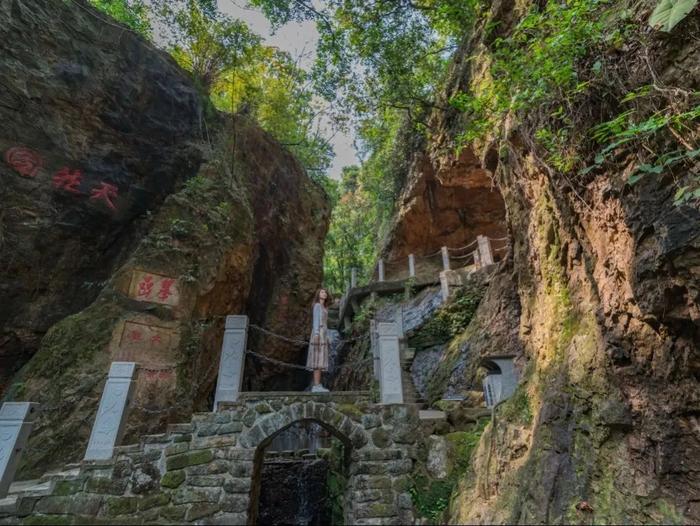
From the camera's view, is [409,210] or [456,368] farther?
[409,210]

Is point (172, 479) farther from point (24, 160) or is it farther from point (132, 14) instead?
point (132, 14)

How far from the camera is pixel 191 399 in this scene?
21.8 feet

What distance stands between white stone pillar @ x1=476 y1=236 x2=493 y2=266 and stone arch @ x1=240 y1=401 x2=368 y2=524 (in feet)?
25.8

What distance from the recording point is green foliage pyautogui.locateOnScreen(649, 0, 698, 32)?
298 centimetres

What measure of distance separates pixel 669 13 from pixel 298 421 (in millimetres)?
5639

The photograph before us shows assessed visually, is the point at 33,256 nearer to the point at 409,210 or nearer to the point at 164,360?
the point at 164,360

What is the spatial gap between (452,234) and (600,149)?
11.0 m

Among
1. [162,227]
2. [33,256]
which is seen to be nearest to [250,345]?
[162,227]

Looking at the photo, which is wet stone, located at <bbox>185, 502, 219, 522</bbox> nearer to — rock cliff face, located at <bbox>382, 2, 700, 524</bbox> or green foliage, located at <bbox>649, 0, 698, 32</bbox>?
rock cliff face, located at <bbox>382, 2, 700, 524</bbox>

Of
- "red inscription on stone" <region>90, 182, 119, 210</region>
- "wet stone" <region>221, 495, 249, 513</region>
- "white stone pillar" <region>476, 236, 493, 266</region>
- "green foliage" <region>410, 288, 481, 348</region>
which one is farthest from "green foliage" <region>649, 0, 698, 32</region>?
"red inscription on stone" <region>90, 182, 119, 210</region>

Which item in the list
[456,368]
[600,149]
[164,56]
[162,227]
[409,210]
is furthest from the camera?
[409,210]

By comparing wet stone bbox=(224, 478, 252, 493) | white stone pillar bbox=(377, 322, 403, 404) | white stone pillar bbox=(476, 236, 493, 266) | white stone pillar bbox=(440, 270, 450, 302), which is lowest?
wet stone bbox=(224, 478, 252, 493)

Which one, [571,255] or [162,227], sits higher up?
[162,227]

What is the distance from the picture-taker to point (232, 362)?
523cm
